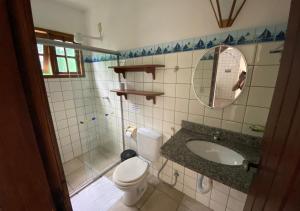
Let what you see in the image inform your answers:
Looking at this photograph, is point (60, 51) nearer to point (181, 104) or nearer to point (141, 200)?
point (181, 104)

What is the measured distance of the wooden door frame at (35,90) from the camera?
0.32 meters

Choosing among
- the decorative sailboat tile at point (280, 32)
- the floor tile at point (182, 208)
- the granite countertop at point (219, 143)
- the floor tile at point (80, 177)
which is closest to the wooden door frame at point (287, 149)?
the granite countertop at point (219, 143)

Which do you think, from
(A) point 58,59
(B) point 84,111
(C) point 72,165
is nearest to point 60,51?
(A) point 58,59

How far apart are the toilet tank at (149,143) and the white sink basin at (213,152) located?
49cm

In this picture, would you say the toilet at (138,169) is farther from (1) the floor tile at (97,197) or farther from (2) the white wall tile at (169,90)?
(2) the white wall tile at (169,90)

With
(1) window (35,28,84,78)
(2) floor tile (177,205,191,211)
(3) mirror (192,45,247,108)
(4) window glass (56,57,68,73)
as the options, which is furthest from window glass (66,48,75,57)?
(2) floor tile (177,205,191,211)

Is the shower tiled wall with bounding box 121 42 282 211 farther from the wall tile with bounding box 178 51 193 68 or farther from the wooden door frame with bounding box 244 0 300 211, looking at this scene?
the wooden door frame with bounding box 244 0 300 211

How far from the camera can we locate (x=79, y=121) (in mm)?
2342

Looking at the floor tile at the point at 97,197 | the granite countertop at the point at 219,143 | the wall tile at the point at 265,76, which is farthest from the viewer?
the floor tile at the point at 97,197

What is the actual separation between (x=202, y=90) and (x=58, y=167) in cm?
127

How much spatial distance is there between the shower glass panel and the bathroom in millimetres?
17

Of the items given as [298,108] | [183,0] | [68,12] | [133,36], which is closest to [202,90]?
[183,0]

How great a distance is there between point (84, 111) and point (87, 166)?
36.4 inches

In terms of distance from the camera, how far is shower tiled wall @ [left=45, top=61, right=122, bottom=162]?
6.86 ft
